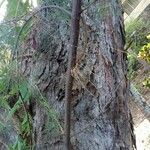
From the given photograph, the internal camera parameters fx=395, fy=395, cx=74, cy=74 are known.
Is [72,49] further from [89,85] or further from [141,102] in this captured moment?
[141,102]

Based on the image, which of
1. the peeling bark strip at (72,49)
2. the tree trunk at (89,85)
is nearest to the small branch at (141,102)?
the tree trunk at (89,85)

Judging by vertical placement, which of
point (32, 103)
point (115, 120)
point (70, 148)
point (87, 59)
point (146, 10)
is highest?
point (146, 10)

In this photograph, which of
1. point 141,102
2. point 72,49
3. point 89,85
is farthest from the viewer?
point 141,102

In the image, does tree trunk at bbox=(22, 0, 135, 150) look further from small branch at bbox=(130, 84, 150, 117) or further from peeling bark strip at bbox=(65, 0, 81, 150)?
small branch at bbox=(130, 84, 150, 117)

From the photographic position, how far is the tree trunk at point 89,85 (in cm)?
189

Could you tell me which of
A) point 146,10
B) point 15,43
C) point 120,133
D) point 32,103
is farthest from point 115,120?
point 146,10

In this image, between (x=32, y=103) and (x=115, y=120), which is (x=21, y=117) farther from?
(x=115, y=120)

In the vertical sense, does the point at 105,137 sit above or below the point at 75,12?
below

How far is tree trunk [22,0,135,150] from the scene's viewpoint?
6.20 ft

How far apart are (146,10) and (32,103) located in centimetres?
845

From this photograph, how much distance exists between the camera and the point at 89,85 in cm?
200

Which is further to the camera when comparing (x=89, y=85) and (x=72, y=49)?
(x=89, y=85)

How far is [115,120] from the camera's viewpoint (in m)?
1.95

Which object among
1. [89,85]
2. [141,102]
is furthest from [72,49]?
[141,102]
